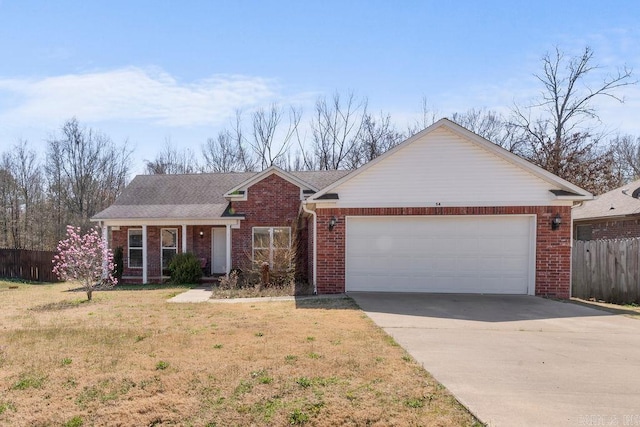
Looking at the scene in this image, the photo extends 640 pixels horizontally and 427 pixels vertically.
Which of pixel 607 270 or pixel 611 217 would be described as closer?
pixel 607 270

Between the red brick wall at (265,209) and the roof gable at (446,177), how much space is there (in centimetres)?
514

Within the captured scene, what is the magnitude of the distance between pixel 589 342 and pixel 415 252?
17.5ft

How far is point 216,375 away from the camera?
4.87 meters

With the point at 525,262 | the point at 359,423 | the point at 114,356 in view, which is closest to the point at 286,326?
the point at 114,356

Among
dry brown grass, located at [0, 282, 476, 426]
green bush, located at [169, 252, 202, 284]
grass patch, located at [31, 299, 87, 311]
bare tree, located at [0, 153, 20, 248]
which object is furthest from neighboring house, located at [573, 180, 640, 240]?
bare tree, located at [0, 153, 20, 248]

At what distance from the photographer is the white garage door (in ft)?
A: 36.7

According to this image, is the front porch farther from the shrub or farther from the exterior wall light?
the exterior wall light

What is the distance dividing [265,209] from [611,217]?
1349cm

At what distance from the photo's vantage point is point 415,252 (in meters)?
11.5

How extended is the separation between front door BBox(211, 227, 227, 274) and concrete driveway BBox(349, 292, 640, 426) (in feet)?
29.0

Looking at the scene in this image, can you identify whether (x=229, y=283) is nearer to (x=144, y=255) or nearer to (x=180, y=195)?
(x=144, y=255)

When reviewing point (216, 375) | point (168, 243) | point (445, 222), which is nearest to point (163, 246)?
point (168, 243)

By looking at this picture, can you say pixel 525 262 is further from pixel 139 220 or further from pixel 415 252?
pixel 139 220

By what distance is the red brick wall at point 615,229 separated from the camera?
50.3 feet
